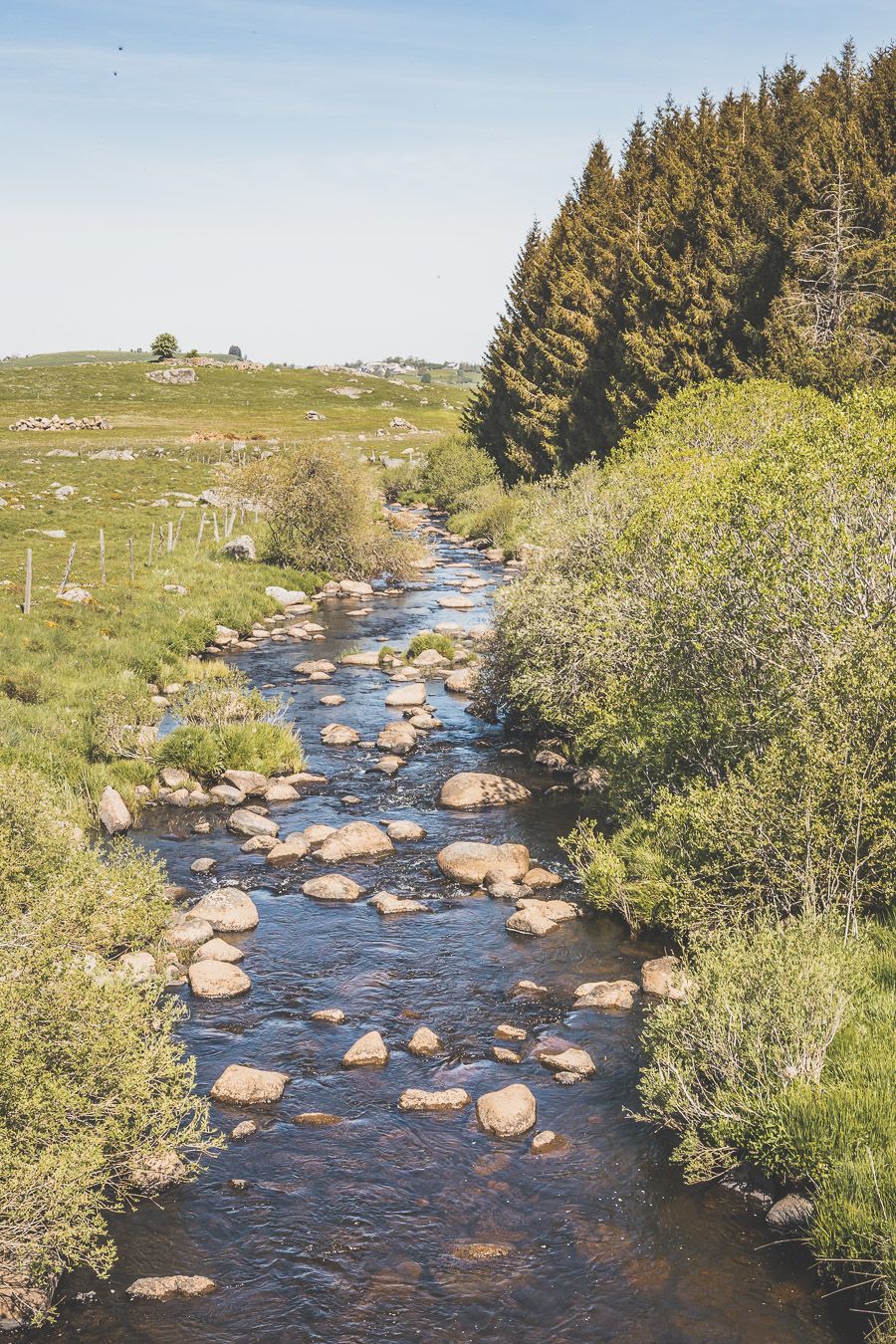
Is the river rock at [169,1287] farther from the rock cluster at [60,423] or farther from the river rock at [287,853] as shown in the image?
the rock cluster at [60,423]

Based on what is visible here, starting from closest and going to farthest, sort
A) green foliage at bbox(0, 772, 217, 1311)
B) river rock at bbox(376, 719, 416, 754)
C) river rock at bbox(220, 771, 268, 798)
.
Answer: green foliage at bbox(0, 772, 217, 1311) < river rock at bbox(220, 771, 268, 798) < river rock at bbox(376, 719, 416, 754)

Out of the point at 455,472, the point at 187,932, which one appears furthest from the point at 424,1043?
the point at 455,472

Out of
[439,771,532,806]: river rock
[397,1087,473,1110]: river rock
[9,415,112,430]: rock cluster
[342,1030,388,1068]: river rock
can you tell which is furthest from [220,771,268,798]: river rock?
[9,415,112,430]: rock cluster

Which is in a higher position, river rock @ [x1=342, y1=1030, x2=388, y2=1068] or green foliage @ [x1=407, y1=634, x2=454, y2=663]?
green foliage @ [x1=407, y1=634, x2=454, y2=663]

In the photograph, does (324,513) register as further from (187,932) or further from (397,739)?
(187,932)

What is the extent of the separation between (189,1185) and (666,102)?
75.0 meters

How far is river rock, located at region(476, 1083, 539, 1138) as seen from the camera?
41.4ft

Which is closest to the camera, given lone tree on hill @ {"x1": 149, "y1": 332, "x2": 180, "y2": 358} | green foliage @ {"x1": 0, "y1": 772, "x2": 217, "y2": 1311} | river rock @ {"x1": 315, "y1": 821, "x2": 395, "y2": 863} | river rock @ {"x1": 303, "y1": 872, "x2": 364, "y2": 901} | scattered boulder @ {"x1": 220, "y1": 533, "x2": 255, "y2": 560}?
green foliage @ {"x1": 0, "y1": 772, "x2": 217, "y2": 1311}

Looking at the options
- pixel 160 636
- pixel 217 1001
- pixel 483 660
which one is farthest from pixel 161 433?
pixel 217 1001

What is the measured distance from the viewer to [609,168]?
229 ft

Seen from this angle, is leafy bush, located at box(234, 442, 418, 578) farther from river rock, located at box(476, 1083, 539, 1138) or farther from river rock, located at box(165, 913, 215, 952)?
river rock, located at box(476, 1083, 539, 1138)

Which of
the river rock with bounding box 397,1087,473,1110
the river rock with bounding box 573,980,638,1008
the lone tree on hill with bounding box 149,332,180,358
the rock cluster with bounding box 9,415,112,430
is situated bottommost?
the river rock with bounding box 397,1087,473,1110

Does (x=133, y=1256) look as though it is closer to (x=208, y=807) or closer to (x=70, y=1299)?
(x=70, y=1299)

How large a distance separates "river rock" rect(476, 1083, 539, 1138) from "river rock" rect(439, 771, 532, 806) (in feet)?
35.0
